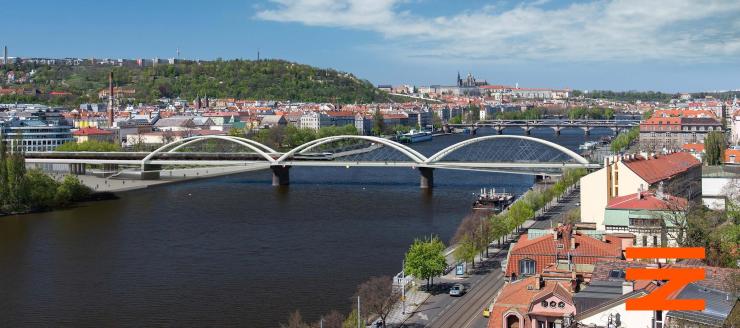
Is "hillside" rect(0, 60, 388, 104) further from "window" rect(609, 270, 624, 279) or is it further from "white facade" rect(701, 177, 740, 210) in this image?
"window" rect(609, 270, 624, 279)

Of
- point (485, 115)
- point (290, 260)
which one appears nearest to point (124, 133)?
point (290, 260)

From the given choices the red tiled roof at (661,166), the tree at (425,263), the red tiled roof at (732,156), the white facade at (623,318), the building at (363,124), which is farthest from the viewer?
the building at (363,124)

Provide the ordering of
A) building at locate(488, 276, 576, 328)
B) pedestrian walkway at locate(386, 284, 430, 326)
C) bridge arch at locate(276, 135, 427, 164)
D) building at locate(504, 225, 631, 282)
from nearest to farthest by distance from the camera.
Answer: building at locate(488, 276, 576, 328) < building at locate(504, 225, 631, 282) < pedestrian walkway at locate(386, 284, 430, 326) < bridge arch at locate(276, 135, 427, 164)

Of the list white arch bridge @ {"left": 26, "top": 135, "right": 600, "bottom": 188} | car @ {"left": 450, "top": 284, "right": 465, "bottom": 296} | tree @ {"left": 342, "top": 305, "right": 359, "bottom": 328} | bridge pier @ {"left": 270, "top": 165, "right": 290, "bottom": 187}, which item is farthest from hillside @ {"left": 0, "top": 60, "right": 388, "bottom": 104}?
tree @ {"left": 342, "top": 305, "right": 359, "bottom": 328}

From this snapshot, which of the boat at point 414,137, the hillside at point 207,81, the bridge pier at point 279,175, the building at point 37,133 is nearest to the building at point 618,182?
the bridge pier at point 279,175

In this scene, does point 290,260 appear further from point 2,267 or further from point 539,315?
point 539,315

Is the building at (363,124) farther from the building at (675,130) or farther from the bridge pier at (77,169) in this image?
the bridge pier at (77,169)

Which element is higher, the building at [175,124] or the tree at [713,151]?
the building at [175,124]
